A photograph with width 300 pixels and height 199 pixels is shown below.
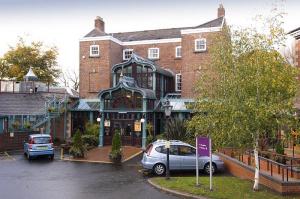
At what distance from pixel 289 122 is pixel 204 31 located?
21565mm

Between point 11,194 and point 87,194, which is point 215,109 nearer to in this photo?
point 87,194

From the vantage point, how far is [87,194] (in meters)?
13.6

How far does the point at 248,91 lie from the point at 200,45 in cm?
2100

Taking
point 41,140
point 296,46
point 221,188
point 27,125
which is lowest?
point 221,188

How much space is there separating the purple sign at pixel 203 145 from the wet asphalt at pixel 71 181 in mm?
2096

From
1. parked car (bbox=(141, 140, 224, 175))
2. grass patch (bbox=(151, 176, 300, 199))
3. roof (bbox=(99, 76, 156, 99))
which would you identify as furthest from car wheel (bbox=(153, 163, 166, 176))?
roof (bbox=(99, 76, 156, 99))

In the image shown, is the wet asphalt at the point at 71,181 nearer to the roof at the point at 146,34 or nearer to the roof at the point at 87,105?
the roof at the point at 87,105

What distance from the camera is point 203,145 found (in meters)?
13.9

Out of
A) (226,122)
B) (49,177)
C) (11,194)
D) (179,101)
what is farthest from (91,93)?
(226,122)

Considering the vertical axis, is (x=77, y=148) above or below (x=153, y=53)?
below

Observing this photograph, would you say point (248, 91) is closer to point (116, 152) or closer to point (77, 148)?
point (116, 152)

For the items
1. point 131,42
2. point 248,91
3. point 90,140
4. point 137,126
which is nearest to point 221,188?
point 248,91

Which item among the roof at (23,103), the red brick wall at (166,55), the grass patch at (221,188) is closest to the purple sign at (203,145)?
the grass patch at (221,188)

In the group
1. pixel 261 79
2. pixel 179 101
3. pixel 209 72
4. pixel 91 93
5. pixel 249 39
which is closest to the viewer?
pixel 261 79
